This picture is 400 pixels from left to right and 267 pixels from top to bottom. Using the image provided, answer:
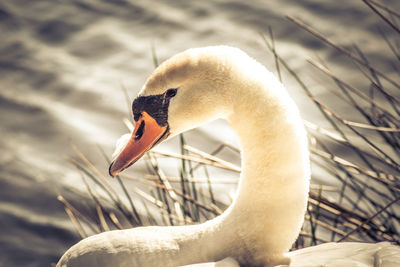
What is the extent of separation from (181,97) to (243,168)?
282 millimetres

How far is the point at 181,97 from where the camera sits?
157 centimetres

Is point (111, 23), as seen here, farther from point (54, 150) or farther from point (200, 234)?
point (200, 234)

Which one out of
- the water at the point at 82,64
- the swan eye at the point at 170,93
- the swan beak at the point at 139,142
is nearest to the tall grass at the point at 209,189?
the water at the point at 82,64

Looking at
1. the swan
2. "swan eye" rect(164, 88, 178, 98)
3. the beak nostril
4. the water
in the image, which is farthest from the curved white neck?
the water

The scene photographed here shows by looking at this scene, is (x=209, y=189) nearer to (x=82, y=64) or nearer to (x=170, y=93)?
(x=170, y=93)

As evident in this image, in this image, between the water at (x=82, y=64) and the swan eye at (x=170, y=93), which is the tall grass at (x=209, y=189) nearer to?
the water at (x=82, y=64)

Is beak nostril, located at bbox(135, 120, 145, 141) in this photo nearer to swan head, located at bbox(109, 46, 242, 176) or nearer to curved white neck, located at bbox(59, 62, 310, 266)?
swan head, located at bbox(109, 46, 242, 176)

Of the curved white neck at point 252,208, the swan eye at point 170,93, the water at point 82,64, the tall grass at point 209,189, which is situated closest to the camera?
the curved white neck at point 252,208

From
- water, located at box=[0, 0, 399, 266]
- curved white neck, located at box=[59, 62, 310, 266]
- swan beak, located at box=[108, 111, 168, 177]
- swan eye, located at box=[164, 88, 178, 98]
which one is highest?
water, located at box=[0, 0, 399, 266]

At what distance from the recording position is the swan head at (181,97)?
1.50m

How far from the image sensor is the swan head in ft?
4.91

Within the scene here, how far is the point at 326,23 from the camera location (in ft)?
13.7

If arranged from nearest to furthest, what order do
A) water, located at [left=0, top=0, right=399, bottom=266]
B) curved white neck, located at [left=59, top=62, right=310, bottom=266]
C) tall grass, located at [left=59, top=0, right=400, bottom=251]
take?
curved white neck, located at [left=59, top=62, right=310, bottom=266]
tall grass, located at [left=59, top=0, right=400, bottom=251]
water, located at [left=0, top=0, right=399, bottom=266]

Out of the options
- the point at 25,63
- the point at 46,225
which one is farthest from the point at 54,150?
the point at 25,63
